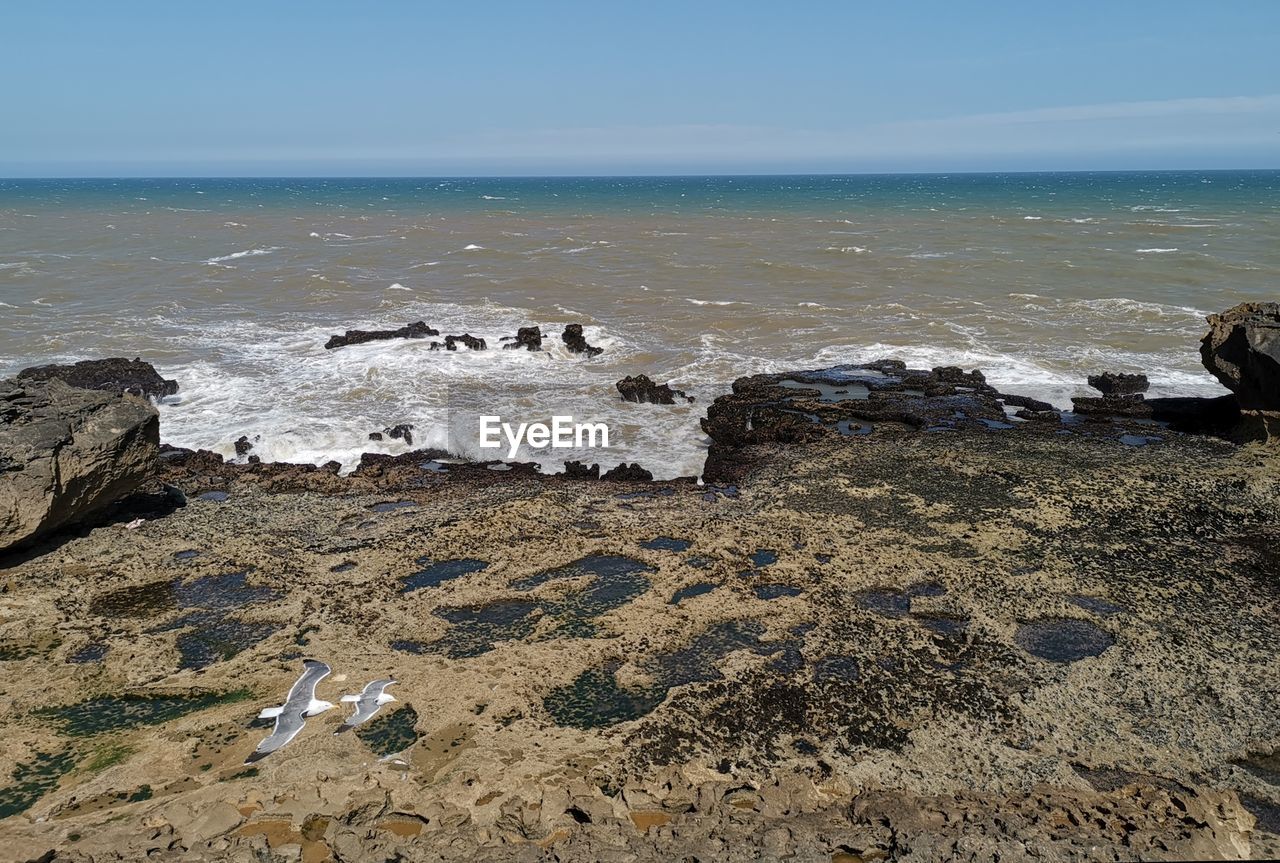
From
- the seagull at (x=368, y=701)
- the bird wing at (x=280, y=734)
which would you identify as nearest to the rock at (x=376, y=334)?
the seagull at (x=368, y=701)

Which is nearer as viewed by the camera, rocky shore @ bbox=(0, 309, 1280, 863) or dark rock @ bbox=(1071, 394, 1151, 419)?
rocky shore @ bbox=(0, 309, 1280, 863)

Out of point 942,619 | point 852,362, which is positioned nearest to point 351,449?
point 942,619

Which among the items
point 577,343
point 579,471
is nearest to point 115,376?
point 577,343

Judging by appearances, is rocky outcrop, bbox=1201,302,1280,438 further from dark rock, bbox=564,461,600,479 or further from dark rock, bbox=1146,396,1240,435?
dark rock, bbox=564,461,600,479

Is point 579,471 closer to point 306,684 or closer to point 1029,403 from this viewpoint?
point 306,684

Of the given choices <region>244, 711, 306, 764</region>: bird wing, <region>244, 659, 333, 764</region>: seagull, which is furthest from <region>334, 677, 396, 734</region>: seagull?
<region>244, 711, 306, 764</region>: bird wing

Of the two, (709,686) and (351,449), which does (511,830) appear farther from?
(351,449)
